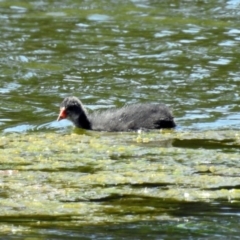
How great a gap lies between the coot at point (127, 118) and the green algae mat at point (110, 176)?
1.62 feet

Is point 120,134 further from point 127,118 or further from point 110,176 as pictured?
point 110,176

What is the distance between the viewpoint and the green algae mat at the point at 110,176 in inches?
293

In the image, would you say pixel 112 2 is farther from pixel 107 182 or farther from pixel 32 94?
pixel 107 182

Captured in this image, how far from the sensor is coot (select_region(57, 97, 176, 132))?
1120cm

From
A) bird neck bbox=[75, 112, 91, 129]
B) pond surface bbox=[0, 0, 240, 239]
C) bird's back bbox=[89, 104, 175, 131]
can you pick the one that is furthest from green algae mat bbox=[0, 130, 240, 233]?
bird neck bbox=[75, 112, 91, 129]

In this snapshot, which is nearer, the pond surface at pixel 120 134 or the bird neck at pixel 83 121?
the pond surface at pixel 120 134

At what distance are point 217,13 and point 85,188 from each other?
1082cm

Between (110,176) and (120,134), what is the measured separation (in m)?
2.54

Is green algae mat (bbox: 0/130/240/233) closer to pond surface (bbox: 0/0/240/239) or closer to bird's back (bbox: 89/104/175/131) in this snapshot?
pond surface (bbox: 0/0/240/239)

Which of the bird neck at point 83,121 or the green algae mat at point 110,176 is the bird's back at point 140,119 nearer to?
the bird neck at point 83,121

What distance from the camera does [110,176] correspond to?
27.9 feet

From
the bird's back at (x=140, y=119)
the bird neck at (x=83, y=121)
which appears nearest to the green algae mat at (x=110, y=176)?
the bird's back at (x=140, y=119)

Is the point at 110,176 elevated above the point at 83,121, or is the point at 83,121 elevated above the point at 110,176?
the point at 110,176

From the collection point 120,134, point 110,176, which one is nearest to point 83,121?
point 120,134
